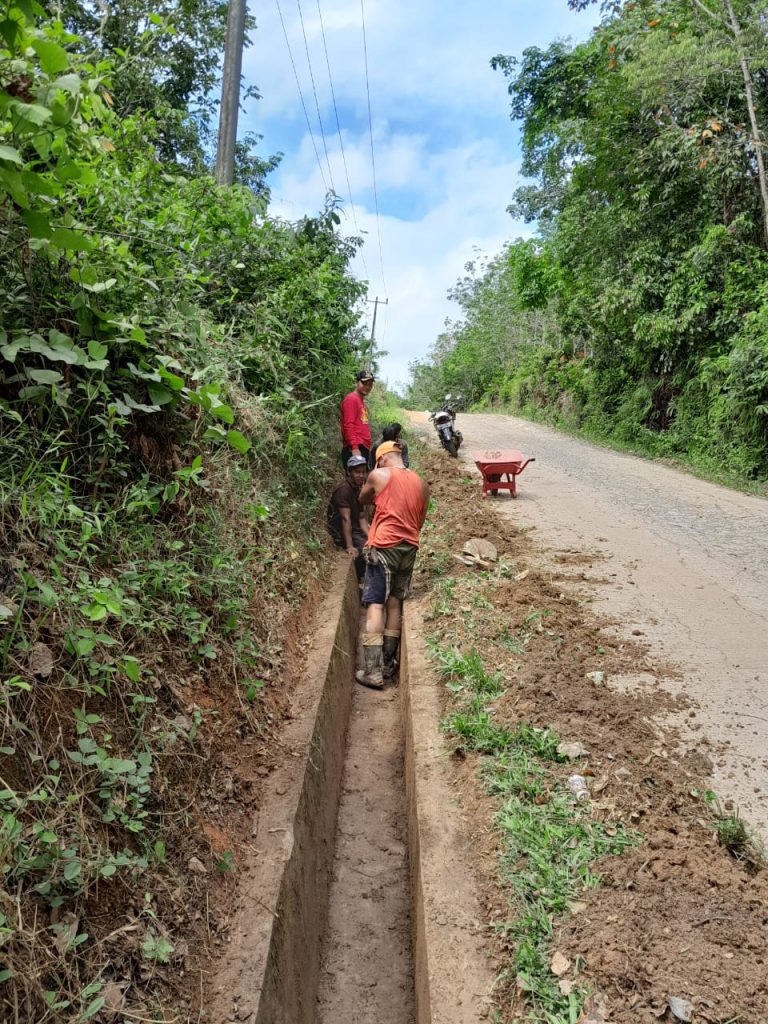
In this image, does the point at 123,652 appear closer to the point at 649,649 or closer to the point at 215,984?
the point at 215,984

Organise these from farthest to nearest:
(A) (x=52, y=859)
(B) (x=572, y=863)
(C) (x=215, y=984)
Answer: (B) (x=572, y=863)
(C) (x=215, y=984)
(A) (x=52, y=859)

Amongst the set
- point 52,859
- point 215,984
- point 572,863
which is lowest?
point 215,984

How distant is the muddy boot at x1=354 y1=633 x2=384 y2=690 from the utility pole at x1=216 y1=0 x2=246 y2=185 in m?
5.00

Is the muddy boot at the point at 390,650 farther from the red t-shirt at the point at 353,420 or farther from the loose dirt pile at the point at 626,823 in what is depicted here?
the red t-shirt at the point at 353,420

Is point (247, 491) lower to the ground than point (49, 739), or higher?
higher

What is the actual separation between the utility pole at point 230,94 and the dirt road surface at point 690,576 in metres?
5.18

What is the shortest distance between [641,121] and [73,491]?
15.2 metres

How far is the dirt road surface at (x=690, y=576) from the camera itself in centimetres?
350

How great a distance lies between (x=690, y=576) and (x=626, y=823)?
351 centimetres

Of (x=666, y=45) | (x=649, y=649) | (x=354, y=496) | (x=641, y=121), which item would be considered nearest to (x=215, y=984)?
(x=649, y=649)

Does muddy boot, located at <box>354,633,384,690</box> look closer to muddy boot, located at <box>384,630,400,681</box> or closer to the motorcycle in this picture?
muddy boot, located at <box>384,630,400,681</box>

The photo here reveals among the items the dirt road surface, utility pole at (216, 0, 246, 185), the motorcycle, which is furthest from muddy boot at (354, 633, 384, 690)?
the motorcycle

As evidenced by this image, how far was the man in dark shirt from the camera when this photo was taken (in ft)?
23.2

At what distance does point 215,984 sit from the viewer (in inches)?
92.2
